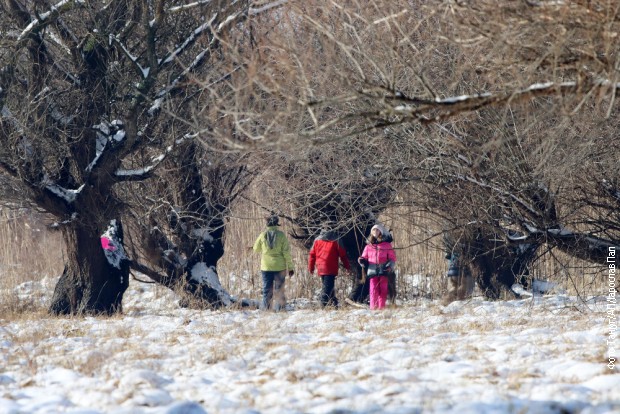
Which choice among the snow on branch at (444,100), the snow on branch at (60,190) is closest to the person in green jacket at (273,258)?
the snow on branch at (60,190)

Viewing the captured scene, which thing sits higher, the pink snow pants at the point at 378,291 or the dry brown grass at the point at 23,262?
the dry brown grass at the point at 23,262

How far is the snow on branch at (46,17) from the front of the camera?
36.7ft

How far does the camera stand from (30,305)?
48.9 feet

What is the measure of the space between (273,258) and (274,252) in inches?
4.0

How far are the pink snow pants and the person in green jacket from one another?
126 cm

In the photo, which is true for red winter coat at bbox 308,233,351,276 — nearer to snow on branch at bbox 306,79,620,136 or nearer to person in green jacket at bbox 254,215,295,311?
person in green jacket at bbox 254,215,295,311

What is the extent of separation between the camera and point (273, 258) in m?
Answer: 14.0

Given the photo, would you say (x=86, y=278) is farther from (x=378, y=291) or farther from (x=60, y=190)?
(x=378, y=291)

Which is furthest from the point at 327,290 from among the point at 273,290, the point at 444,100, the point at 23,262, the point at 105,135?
the point at 444,100

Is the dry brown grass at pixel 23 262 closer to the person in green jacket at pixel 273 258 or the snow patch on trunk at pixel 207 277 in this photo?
the snow patch on trunk at pixel 207 277

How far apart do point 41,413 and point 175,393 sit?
87 cm

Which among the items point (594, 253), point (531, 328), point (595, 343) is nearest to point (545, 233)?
point (594, 253)

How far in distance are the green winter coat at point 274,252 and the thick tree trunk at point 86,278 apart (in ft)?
7.39

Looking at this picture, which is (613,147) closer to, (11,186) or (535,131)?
(535,131)
